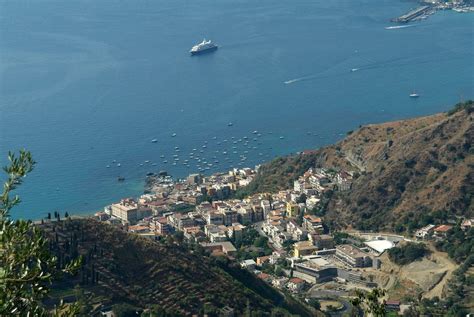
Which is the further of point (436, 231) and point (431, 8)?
point (431, 8)

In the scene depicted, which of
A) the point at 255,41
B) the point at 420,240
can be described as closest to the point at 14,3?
the point at 255,41

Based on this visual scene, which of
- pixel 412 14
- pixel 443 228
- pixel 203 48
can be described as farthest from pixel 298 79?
pixel 443 228

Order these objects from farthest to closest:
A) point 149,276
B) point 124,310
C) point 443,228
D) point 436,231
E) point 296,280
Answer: point 443,228
point 436,231
point 296,280
point 149,276
point 124,310

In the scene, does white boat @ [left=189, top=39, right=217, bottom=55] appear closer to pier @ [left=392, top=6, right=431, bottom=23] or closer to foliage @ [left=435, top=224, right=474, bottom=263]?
pier @ [left=392, top=6, right=431, bottom=23]

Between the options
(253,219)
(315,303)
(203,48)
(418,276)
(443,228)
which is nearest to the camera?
(315,303)

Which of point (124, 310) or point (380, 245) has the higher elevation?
point (124, 310)

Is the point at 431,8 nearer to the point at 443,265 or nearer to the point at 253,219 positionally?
the point at 253,219

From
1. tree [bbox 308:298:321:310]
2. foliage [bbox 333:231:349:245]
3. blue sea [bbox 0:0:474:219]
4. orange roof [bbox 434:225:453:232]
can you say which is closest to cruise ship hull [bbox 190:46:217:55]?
blue sea [bbox 0:0:474:219]
